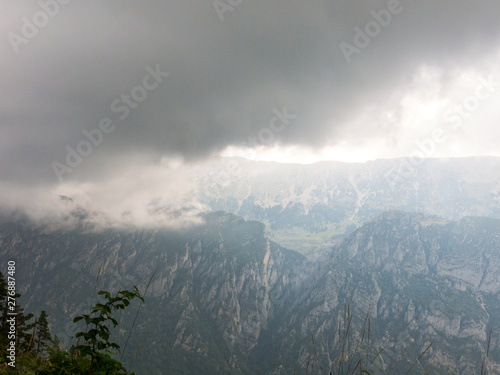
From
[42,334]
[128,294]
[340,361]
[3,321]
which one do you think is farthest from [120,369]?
[42,334]

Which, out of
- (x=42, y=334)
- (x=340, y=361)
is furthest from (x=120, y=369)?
(x=42, y=334)

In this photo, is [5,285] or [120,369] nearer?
[120,369]

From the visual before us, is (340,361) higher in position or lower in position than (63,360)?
higher

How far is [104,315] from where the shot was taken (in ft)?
27.3

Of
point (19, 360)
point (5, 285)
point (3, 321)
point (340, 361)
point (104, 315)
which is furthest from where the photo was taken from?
point (3, 321)

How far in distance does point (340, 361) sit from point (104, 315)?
24.5 feet

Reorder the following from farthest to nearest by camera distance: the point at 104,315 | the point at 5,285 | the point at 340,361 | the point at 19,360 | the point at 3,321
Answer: the point at 3,321
the point at 5,285
the point at 19,360
the point at 340,361
the point at 104,315

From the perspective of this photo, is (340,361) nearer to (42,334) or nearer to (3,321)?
(3,321)

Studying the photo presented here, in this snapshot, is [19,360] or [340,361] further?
[19,360]

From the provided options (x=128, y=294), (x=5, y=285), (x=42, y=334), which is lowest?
(x=42, y=334)

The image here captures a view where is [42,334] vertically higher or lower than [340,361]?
lower

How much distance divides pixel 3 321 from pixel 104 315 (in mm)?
48699

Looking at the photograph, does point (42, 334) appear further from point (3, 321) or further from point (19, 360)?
point (19, 360)

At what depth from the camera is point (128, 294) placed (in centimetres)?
850
